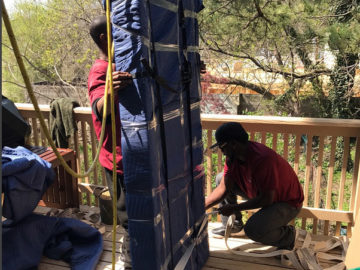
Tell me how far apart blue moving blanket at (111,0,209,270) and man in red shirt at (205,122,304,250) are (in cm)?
27

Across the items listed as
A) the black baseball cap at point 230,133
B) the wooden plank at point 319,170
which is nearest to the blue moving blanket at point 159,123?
the black baseball cap at point 230,133

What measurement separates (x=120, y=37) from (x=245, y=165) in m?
1.33

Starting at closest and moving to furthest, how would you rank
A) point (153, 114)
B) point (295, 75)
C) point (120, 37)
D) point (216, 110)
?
1. point (120, 37)
2. point (153, 114)
3. point (295, 75)
4. point (216, 110)

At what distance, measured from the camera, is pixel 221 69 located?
9797mm

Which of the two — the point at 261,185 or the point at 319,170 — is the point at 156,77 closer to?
the point at 261,185

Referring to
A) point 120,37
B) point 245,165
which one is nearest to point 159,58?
point 120,37

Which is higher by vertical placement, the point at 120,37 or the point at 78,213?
the point at 120,37

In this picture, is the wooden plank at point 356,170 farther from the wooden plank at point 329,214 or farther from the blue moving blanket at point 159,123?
the blue moving blanket at point 159,123

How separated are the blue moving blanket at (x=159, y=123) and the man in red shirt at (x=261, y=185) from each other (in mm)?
274

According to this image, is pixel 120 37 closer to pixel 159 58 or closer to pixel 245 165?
pixel 159 58

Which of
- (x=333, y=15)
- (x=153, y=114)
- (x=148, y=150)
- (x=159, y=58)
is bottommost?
(x=148, y=150)

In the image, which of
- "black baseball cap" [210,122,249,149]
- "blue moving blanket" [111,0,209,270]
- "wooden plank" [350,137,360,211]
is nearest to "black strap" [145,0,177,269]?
"blue moving blanket" [111,0,209,270]

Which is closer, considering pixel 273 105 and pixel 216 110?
pixel 273 105

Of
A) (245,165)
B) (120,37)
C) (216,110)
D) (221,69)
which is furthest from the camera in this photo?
(216,110)
